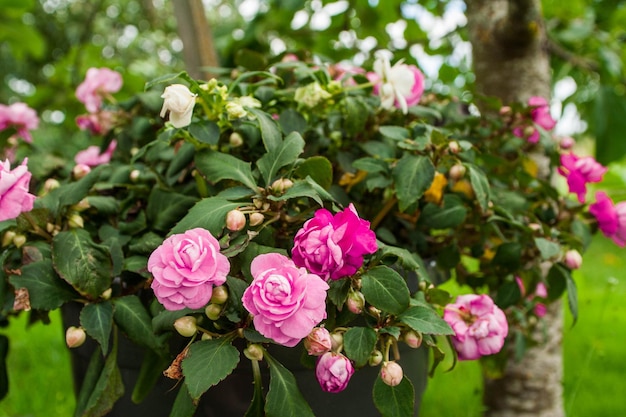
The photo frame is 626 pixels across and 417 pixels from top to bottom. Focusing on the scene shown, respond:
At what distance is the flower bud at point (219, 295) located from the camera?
0.59m

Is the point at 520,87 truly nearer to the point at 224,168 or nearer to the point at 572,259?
the point at 572,259

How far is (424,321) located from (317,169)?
20 cm

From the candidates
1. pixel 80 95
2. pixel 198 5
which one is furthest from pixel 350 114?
pixel 198 5

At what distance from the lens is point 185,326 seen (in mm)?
594

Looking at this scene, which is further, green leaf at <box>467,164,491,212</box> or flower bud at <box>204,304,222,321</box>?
green leaf at <box>467,164,491,212</box>

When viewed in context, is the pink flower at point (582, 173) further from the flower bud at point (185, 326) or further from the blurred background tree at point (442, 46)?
the flower bud at point (185, 326)

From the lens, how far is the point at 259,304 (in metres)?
0.53

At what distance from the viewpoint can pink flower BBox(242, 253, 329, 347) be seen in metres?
0.52

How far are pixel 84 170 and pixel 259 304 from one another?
0.44 meters

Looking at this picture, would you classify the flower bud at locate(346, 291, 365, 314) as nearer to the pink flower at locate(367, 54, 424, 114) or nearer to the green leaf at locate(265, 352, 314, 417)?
the green leaf at locate(265, 352, 314, 417)

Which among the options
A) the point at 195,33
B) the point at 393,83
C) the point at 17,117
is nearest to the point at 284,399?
the point at 393,83

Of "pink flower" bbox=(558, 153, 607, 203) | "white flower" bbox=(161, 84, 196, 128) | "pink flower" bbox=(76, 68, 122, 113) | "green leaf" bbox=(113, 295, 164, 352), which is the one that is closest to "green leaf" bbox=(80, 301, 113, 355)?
"green leaf" bbox=(113, 295, 164, 352)

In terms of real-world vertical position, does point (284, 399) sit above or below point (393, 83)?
below

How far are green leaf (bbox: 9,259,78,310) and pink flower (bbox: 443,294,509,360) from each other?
454 millimetres
